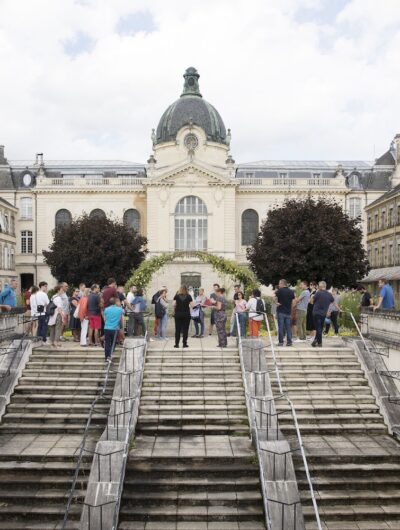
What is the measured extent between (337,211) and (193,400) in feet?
89.1

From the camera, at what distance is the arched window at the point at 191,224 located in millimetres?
54125

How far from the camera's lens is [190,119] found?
189ft

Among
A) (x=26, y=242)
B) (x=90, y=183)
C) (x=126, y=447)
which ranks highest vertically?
(x=90, y=183)

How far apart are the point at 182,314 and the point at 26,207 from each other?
4448 cm

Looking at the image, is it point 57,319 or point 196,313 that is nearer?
point 57,319

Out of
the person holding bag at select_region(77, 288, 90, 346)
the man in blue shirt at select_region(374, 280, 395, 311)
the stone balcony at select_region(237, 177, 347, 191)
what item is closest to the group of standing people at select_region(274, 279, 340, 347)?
the man in blue shirt at select_region(374, 280, 395, 311)

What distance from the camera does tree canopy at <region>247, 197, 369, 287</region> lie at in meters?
35.8

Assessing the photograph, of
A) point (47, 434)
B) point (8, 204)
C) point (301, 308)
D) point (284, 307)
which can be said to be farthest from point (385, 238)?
point (47, 434)

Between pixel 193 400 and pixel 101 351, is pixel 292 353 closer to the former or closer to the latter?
pixel 193 400

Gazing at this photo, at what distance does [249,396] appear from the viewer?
12102mm

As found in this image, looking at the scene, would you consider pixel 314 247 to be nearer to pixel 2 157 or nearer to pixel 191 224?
pixel 191 224

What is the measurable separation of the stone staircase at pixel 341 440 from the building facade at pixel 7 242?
4034 cm

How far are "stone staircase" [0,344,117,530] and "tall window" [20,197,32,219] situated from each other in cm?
4272

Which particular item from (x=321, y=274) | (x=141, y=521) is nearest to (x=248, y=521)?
(x=141, y=521)
